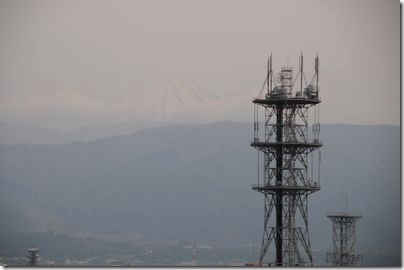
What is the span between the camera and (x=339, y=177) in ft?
579

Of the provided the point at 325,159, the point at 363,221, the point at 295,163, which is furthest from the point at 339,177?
the point at 295,163

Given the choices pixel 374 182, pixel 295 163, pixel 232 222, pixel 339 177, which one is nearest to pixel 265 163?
pixel 295 163

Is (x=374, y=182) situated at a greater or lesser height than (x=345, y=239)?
greater

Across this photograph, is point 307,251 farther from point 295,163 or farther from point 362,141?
point 362,141

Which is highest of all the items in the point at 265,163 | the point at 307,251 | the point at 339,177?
the point at 339,177

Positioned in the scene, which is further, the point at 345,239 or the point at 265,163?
the point at 345,239

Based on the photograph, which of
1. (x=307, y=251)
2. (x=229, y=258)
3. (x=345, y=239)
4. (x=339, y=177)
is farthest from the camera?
(x=339, y=177)

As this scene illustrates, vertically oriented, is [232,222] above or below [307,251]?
above

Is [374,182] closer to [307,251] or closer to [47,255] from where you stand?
[47,255]

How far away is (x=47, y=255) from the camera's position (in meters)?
166

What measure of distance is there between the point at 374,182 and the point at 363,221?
A: 17.5 meters

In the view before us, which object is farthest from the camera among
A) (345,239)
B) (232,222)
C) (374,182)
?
(232,222)

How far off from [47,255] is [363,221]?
144ft

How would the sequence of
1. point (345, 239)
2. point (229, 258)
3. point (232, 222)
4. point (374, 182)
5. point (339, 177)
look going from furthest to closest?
point (232, 222), point (339, 177), point (374, 182), point (229, 258), point (345, 239)
